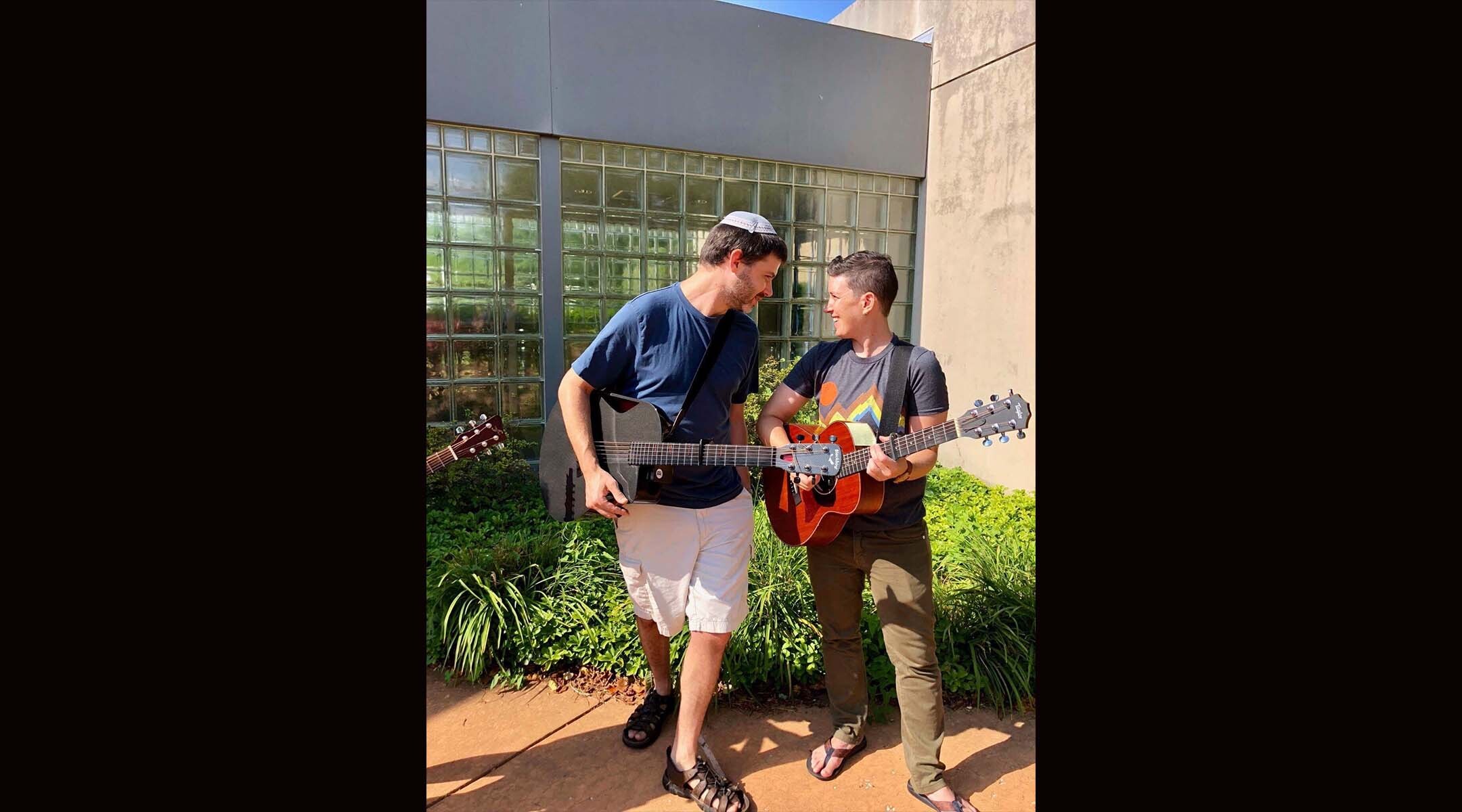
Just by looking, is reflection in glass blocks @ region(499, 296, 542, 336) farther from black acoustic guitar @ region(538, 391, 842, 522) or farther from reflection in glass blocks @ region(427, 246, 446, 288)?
black acoustic guitar @ region(538, 391, 842, 522)

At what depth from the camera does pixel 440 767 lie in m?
2.98

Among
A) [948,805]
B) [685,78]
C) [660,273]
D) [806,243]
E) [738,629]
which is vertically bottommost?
[948,805]

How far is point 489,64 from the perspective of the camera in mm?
5410

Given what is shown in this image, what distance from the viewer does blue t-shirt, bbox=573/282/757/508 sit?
8.51ft

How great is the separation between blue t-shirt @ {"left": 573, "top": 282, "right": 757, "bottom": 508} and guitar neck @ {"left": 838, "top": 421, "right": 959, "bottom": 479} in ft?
1.58

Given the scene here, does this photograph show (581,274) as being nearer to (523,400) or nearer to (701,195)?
(523,400)

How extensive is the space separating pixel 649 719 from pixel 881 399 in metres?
1.73

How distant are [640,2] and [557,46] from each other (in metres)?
0.81

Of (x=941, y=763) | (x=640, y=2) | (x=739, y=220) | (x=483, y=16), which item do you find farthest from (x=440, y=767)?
(x=640, y=2)

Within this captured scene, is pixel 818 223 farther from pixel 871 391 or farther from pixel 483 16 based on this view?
pixel 871 391

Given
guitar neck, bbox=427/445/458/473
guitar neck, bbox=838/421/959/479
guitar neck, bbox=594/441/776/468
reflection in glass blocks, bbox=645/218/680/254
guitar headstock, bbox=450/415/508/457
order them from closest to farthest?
guitar neck, bbox=838/421/959/479 < guitar neck, bbox=594/441/776/468 < guitar headstock, bbox=450/415/508/457 < guitar neck, bbox=427/445/458/473 < reflection in glass blocks, bbox=645/218/680/254

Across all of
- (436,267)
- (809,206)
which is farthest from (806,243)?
(436,267)

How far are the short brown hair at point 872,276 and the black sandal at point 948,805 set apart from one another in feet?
6.00

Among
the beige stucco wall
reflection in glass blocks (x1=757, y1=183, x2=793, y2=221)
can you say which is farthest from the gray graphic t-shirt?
reflection in glass blocks (x1=757, y1=183, x2=793, y2=221)
